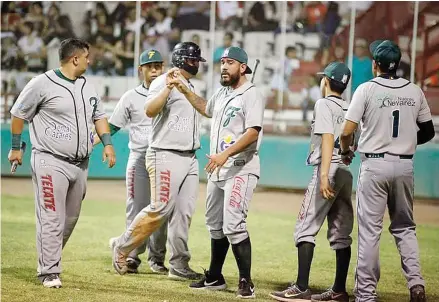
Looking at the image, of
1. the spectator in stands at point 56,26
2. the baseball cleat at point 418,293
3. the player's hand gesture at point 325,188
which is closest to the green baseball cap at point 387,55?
the player's hand gesture at point 325,188

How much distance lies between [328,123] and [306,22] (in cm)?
1081

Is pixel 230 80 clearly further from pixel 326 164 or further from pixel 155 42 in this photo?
pixel 155 42

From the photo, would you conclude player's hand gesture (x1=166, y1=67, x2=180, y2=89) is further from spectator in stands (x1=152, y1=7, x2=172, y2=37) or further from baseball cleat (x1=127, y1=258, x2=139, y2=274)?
spectator in stands (x1=152, y1=7, x2=172, y2=37)

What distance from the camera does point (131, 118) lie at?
8.35 meters

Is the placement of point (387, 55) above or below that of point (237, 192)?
above

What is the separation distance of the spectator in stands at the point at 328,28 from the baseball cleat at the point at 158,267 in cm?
972

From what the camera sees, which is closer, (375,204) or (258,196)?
(375,204)

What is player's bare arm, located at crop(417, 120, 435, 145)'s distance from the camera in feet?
→ 21.6

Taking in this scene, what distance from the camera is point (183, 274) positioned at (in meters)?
7.62

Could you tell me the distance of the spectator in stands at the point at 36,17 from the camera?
59.4 ft

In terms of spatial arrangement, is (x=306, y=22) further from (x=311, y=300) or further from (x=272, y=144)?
(x=311, y=300)

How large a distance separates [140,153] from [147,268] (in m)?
1.10

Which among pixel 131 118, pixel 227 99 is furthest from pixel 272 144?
pixel 227 99

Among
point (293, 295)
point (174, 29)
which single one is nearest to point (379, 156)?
point (293, 295)
